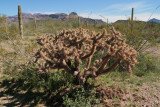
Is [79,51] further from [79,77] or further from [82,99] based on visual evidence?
[82,99]

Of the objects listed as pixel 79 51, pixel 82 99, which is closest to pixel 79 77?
pixel 82 99

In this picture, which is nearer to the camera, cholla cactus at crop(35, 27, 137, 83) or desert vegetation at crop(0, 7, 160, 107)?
cholla cactus at crop(35, 27, 137, 83)

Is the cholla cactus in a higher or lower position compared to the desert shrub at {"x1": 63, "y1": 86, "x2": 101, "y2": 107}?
higher

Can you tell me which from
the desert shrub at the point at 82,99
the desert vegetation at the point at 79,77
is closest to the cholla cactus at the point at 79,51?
the desert vegetation at the point at 79,77

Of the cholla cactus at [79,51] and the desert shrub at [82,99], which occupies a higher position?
the cholla cactus at [79,51]

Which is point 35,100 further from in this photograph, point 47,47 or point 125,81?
point 125,81

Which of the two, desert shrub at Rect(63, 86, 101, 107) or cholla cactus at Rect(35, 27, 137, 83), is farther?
desert shrub at Rect(63, 86, 101, 107)

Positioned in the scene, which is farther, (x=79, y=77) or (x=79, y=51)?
(x=79, y=77)

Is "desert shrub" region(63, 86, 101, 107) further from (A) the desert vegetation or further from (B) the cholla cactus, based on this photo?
(B) the cholla cactus

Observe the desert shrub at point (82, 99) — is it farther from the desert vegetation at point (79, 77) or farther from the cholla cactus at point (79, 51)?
the cholla cactus at point (79, 51)

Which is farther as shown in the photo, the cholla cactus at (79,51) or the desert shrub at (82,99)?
the desert shrub at (82,99)

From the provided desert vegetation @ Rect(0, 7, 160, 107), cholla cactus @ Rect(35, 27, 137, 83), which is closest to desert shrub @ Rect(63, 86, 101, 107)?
desert vegetation @ Rect(0, 7, 160, 107)

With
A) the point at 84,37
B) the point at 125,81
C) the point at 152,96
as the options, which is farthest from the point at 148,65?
the point at 84,37

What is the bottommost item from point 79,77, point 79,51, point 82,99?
point 82,99
